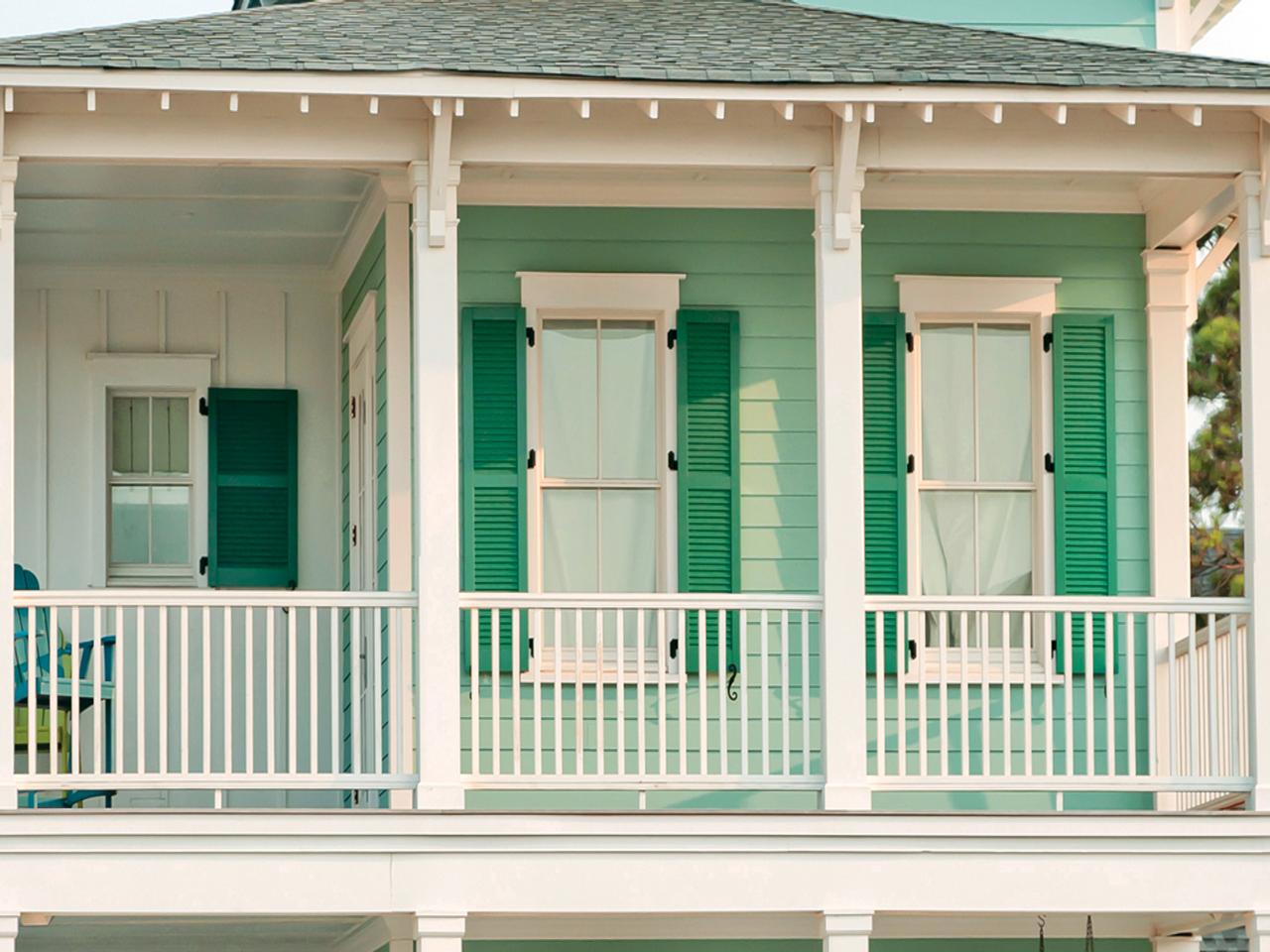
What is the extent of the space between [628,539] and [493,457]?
0.79 metres

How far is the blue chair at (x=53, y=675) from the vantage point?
1108cm

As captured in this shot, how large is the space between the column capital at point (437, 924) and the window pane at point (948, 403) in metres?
3.61

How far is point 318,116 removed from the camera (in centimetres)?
997

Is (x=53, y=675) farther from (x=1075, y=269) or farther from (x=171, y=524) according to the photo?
(x=1075, y=269)

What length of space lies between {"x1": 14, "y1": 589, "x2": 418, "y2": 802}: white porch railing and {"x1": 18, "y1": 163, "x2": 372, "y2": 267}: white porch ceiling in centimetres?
195

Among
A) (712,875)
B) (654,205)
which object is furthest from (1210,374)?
(712,875)

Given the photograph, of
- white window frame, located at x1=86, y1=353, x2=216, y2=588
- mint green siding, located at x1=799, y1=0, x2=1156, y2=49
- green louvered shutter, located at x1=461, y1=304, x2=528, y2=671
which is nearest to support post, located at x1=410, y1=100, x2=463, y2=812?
green louvered shutter, located at x1=461, y1=304, x2=528, y2=671

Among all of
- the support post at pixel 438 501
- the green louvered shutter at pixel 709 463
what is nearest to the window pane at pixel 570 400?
the green louvered shutter at pixel 709 463

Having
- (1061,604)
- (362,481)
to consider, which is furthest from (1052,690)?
(362,481)

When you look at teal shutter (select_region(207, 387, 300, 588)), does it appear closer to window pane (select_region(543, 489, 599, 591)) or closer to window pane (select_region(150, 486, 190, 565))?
window pane (select_region(150, 486, 190, 565))

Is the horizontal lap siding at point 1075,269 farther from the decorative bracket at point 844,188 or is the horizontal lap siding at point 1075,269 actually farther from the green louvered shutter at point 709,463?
the decorative bracket at point 844,188

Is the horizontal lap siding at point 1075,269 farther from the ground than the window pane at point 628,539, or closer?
farther from the ground

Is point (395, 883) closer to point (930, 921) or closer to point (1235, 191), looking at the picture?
point (930, 921)

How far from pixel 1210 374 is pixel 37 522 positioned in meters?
14.1
